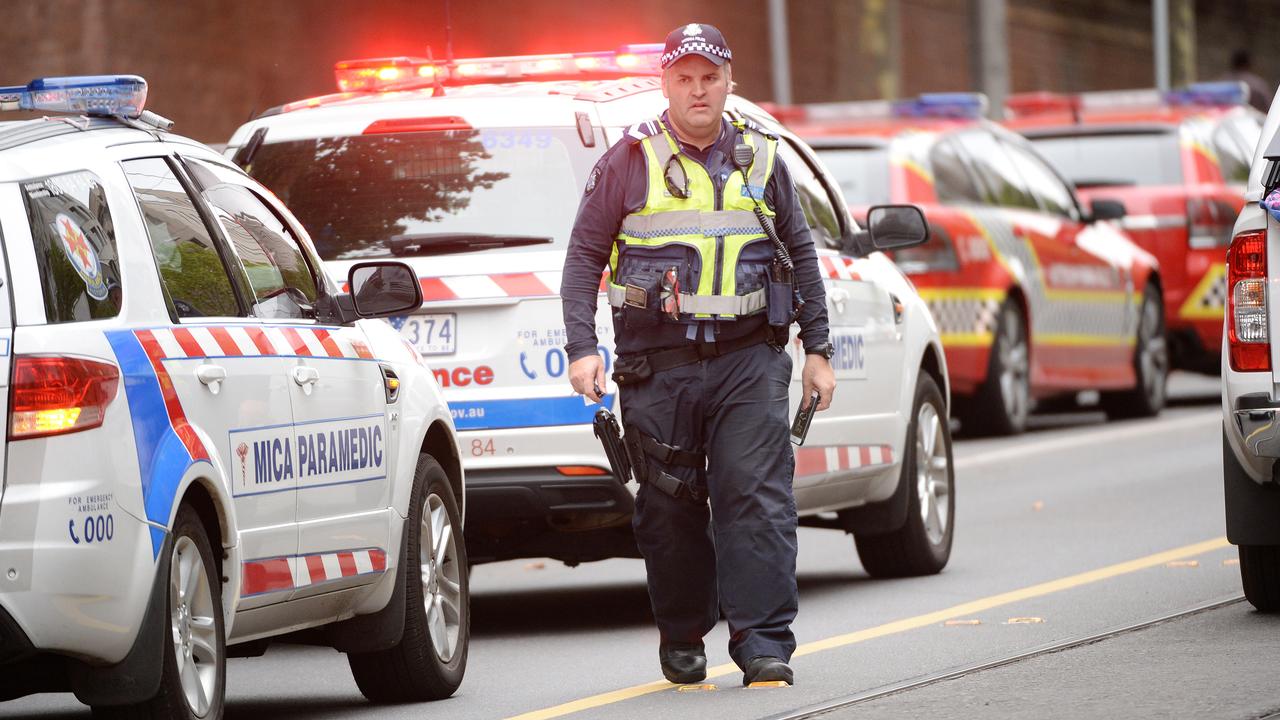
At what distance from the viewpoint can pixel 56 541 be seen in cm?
532

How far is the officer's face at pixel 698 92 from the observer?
7.09 m

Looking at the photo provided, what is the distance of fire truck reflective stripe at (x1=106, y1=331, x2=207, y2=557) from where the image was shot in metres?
5.55

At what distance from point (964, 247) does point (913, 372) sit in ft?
17.5

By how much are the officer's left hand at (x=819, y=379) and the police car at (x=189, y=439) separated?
3.43 feet

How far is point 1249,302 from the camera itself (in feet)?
24.9

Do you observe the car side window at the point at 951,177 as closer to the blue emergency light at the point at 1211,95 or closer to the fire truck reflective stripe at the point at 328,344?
the blue emergency light at the point at 1211,95

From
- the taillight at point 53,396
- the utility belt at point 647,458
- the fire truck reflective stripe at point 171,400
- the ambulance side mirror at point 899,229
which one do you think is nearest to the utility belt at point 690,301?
the utility belt at point 647,458

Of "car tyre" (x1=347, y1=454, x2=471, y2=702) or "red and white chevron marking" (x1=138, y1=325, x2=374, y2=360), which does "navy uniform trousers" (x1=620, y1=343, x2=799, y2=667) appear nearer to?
"car tyre" (x1=347, y1=454, x2=471, y2=702)

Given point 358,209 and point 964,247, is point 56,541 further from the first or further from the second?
point 964,247

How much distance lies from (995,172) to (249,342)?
10.1m

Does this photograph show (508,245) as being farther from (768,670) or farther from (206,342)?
(206,342)

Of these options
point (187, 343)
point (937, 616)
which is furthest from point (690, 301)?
point (937, 616)

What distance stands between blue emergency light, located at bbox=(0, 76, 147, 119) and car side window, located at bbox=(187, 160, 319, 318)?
326mm

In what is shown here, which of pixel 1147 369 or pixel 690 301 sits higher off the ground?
pixel 690 301
